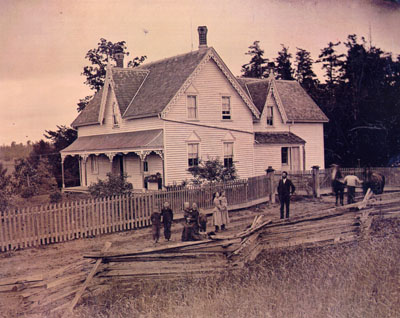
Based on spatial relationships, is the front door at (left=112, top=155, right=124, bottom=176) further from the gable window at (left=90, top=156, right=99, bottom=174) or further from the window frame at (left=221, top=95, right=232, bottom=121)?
the window frame at (left=221, top=95, right=232, bottom=121)

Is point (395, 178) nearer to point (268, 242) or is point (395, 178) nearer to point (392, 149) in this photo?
point (392, 149)

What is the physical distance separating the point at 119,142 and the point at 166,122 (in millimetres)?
2565

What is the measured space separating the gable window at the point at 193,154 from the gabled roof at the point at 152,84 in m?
2.34

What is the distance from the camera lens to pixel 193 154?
23.0 meters

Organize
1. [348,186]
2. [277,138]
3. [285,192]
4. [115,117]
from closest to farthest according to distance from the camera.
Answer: [285,192] < [348,186] < [115,117] < [277,138]

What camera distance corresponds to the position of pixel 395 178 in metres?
23.9

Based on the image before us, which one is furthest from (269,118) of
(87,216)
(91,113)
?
(87,216)

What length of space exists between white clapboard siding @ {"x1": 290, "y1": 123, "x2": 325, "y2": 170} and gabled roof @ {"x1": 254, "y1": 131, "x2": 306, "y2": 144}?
98cm

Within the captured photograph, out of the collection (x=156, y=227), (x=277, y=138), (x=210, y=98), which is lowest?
(x=156, y=227)

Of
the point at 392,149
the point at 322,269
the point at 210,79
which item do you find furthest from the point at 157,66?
the point at 322,269

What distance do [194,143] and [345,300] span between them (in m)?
14.3

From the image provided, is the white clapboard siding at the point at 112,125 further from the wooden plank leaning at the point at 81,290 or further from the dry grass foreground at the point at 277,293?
the wooden plank leaning at the point at 81,290

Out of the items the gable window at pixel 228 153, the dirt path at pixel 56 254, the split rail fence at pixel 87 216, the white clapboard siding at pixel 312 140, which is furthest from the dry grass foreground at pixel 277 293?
the white clapboard siding at pixel 312 140

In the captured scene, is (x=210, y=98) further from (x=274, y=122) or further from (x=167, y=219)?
(x=167, y=219)
